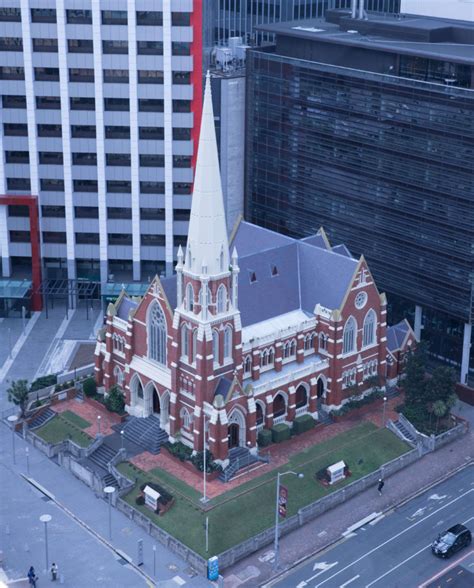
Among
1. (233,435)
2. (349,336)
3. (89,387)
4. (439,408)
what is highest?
(349,336)

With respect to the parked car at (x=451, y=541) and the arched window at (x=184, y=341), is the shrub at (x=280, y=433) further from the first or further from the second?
the parked car at (x=451, y=541)

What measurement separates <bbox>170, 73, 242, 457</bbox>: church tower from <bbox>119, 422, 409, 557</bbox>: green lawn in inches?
210

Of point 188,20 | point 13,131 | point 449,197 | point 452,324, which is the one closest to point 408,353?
point 452,324

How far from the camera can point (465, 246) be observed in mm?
113562

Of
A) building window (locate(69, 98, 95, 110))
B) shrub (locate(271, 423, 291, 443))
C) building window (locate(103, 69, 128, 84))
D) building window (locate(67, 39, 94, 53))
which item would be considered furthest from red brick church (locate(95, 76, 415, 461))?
building window (locate(67, 39, 94, 53))

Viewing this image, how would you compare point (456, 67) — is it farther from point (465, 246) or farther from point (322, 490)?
point (322, 490)

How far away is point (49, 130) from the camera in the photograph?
137375 mm

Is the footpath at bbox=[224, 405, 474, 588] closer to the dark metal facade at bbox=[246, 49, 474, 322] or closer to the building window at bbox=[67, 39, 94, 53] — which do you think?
the dark metal facade at bbox=[246, 49, 474, 322]

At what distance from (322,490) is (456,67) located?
162 ft

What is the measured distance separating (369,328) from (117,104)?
154ft

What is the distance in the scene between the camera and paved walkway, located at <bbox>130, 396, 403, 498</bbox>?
332ft

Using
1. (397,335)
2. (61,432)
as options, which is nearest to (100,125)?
(61,432)

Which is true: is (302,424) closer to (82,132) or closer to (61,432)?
(61,432)

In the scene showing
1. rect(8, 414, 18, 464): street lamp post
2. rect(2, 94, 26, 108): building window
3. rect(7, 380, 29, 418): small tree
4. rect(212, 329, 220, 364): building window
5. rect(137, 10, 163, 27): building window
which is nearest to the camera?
rect(212, 329, 220, 364): building window
